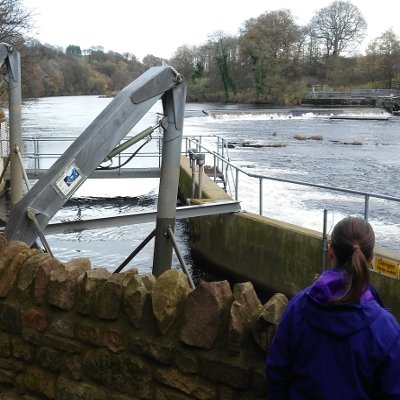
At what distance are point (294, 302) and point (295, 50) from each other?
379 ft

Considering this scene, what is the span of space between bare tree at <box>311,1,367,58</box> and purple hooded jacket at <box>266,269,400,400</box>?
117 m

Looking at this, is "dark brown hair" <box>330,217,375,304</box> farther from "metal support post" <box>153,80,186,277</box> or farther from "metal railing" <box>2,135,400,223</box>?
"metal railing" <box>2,135,400,223</box>

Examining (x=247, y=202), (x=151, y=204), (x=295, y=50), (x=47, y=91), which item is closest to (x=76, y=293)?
(x=247, y=202)

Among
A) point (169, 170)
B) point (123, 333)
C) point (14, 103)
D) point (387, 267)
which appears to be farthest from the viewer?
point (14, 103)

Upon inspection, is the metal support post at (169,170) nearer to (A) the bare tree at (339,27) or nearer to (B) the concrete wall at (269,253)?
(B) the concrete wall at (269,253)

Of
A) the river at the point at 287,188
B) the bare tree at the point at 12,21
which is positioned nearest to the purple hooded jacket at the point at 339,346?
the river at the point at 287,188

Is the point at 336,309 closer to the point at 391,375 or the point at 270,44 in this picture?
the point at 391,375

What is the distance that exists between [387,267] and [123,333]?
5.98 metres

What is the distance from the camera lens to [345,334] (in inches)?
89.0

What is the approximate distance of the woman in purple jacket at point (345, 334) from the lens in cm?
225

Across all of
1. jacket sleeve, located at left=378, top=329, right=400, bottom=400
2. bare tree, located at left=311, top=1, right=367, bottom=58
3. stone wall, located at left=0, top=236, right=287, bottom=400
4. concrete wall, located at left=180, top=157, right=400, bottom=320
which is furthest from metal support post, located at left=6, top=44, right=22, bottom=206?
bare tree, located at left=311, top=1, right=367, bottom=58

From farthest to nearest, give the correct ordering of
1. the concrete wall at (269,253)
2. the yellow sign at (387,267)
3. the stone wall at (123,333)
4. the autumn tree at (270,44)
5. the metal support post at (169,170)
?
the autumn tree at (270,44) < the concrete wall at (269,253) < the yellow sign at (387,267) < the metal support post at (169,170) < the stone wall at (123,333)

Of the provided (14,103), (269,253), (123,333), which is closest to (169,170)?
(123,333)

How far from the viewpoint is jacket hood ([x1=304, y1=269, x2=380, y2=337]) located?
2252 millimetres
